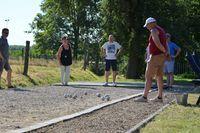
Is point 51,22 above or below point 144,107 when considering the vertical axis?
above

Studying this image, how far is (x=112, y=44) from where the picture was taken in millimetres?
21078

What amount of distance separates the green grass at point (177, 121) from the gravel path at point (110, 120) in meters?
0.33

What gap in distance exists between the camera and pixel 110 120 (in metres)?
9.69

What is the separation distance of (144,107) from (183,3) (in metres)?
22.0

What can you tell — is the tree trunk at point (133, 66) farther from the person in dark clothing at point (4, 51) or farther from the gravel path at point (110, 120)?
the gravel path at point (110, 120)

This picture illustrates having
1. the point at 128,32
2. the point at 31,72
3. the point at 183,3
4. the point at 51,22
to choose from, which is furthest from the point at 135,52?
the point at 51,22

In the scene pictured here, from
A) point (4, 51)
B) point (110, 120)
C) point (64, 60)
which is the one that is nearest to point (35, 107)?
point (110, 120)

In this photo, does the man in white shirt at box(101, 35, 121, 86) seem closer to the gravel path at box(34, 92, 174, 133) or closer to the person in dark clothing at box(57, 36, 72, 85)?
the person in dark clothing at box(57, 36, 72, 85)

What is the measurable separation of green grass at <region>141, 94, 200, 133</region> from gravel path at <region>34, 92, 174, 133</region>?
0.33 metres

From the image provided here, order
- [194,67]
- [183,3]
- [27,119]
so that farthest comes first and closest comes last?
[183,3]
[194,67]
[27,119]

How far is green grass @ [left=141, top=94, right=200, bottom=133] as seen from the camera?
28.1 feet

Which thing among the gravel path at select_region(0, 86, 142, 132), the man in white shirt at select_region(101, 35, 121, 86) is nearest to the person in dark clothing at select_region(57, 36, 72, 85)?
the man in white shirt at select_region(101, 35, 121, 86)

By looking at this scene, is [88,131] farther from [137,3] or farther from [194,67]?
[137,3]

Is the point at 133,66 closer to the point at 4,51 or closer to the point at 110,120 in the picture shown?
the point at 4,51
